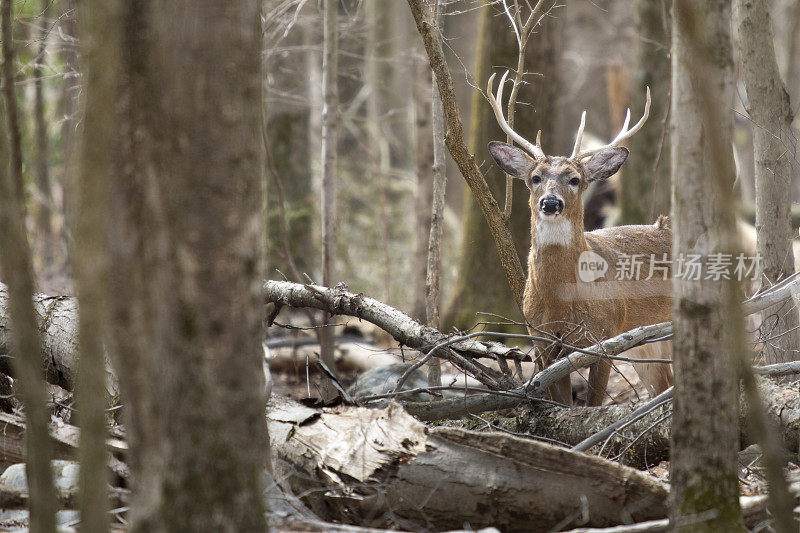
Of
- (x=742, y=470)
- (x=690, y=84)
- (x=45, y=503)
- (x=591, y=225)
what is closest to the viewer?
(x=45, y=503)

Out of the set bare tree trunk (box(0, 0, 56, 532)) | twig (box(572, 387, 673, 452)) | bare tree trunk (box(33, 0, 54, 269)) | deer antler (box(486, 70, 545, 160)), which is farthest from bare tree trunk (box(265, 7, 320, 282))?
bare tree trunk (box(0, 0, 56, 532))

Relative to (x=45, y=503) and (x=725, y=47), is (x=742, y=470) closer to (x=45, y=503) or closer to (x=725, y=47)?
(x=725, y=47)

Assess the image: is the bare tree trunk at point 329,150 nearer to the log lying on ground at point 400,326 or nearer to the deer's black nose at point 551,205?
the log lying on ground at point 400,326

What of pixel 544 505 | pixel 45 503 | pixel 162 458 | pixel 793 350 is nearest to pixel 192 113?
pixel 162 458

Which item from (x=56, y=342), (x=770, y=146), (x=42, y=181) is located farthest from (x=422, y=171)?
(x=42, y=181)

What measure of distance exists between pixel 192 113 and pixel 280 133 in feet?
29.5

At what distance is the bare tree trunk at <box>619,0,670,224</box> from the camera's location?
401 inches

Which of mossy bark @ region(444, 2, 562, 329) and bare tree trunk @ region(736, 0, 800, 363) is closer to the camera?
bare tree trunk @ region(736, 0, 800, 363)

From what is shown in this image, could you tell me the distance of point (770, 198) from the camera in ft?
17.9

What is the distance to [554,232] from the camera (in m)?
6.11

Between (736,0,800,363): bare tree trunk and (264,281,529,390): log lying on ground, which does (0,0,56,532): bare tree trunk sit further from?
(736,0,800,363): bare tree trunk

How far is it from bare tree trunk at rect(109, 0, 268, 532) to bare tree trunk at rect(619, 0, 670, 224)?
825 centimetres

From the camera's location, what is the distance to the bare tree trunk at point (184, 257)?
251 centimetres

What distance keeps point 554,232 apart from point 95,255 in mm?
4261
